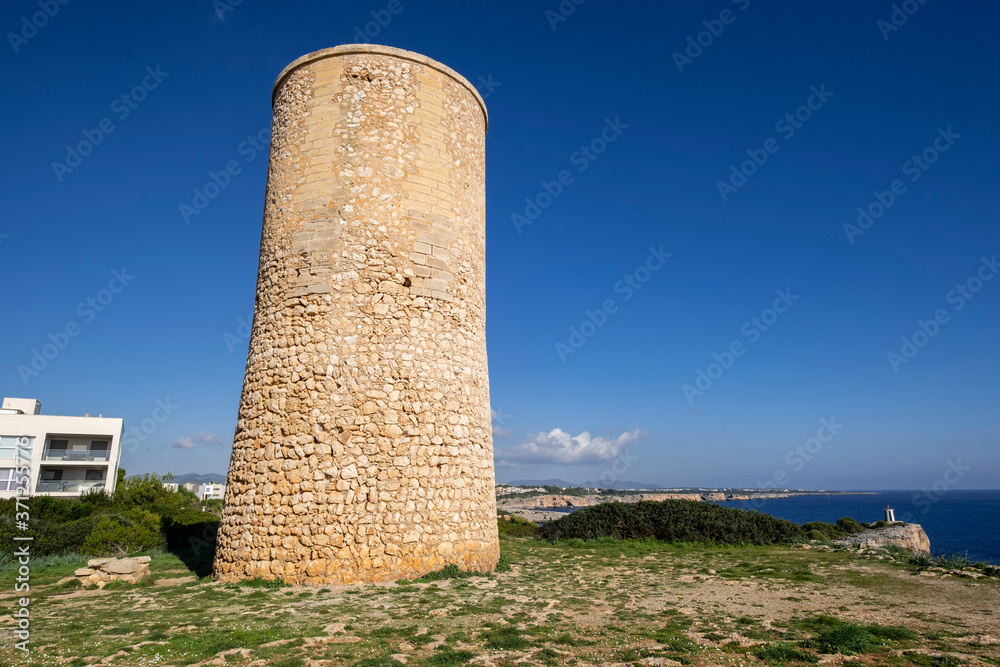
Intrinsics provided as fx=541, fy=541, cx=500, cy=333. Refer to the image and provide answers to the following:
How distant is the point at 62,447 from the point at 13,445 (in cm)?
411

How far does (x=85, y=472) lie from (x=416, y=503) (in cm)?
3557

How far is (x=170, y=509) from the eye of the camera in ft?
55.2

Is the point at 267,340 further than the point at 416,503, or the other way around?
the point at 267,340

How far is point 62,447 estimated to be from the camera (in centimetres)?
3425

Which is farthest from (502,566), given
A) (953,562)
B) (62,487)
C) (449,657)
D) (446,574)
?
(62,487)

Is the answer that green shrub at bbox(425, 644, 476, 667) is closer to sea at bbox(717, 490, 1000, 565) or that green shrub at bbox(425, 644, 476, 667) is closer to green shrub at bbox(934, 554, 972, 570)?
green shrub at bbox(934, 554, 972, 570)

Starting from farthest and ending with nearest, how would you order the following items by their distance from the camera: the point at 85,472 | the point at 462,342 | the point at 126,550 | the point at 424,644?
the point at 85,472 → the point at 126,550 → the point at 462,342 → the point at 424,644

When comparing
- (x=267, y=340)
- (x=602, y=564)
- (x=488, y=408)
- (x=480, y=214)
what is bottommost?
(x=602, y=564)

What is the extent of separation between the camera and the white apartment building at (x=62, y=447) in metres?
30.7

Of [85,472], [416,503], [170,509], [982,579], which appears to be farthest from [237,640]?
[85,472]

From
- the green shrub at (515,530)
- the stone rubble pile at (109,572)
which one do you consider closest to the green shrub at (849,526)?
the green shrub at (515,530)

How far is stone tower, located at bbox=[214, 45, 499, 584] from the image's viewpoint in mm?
8531

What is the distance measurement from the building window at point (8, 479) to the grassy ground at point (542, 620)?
23.1 m

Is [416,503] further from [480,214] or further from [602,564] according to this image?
[480,214]
